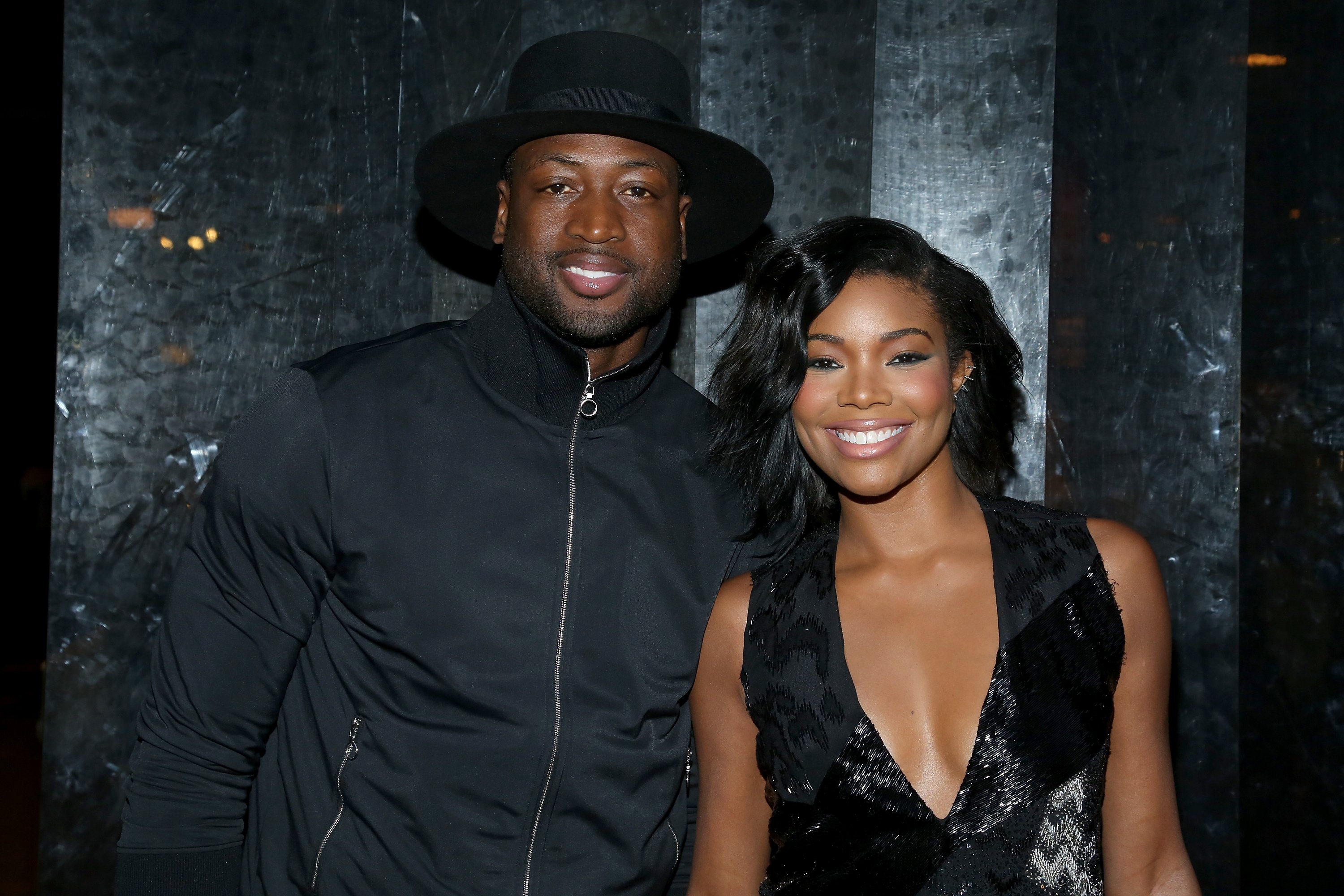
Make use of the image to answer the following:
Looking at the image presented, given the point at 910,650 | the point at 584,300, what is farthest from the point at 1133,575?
the point at 584,300

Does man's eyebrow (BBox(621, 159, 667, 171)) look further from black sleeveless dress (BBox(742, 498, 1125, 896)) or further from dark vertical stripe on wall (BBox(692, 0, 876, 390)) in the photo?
black sleeveless dress (BBox(742, 498, 1125, 896))

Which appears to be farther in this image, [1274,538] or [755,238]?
[755,238]

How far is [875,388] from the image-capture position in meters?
1.95

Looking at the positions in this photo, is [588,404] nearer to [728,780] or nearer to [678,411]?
[678,411]

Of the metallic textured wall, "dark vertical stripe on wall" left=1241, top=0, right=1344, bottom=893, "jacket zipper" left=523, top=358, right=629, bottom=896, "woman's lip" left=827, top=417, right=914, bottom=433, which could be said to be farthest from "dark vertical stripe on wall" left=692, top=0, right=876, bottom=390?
"dark vertical stripe on wall" left=1241, top=0, right=1344, bottom=893

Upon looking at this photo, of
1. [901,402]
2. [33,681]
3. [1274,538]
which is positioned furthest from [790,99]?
[33,681]

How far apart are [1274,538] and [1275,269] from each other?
69cm

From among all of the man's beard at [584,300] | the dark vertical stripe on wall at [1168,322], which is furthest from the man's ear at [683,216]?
the dark vertical stripe on wall at [1168,322]

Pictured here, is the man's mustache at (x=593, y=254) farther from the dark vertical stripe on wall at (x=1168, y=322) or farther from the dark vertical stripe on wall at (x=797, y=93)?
the dark vertical stripe on wall at (x=1168, y=322)

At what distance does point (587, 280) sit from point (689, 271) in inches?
31.6

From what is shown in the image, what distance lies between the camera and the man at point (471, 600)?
1.95m

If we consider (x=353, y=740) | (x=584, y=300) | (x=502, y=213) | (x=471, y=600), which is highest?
(x=502, y=213)

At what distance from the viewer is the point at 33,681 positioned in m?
7.82

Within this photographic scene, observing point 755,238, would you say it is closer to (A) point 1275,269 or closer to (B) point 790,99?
(B) point 790,99
